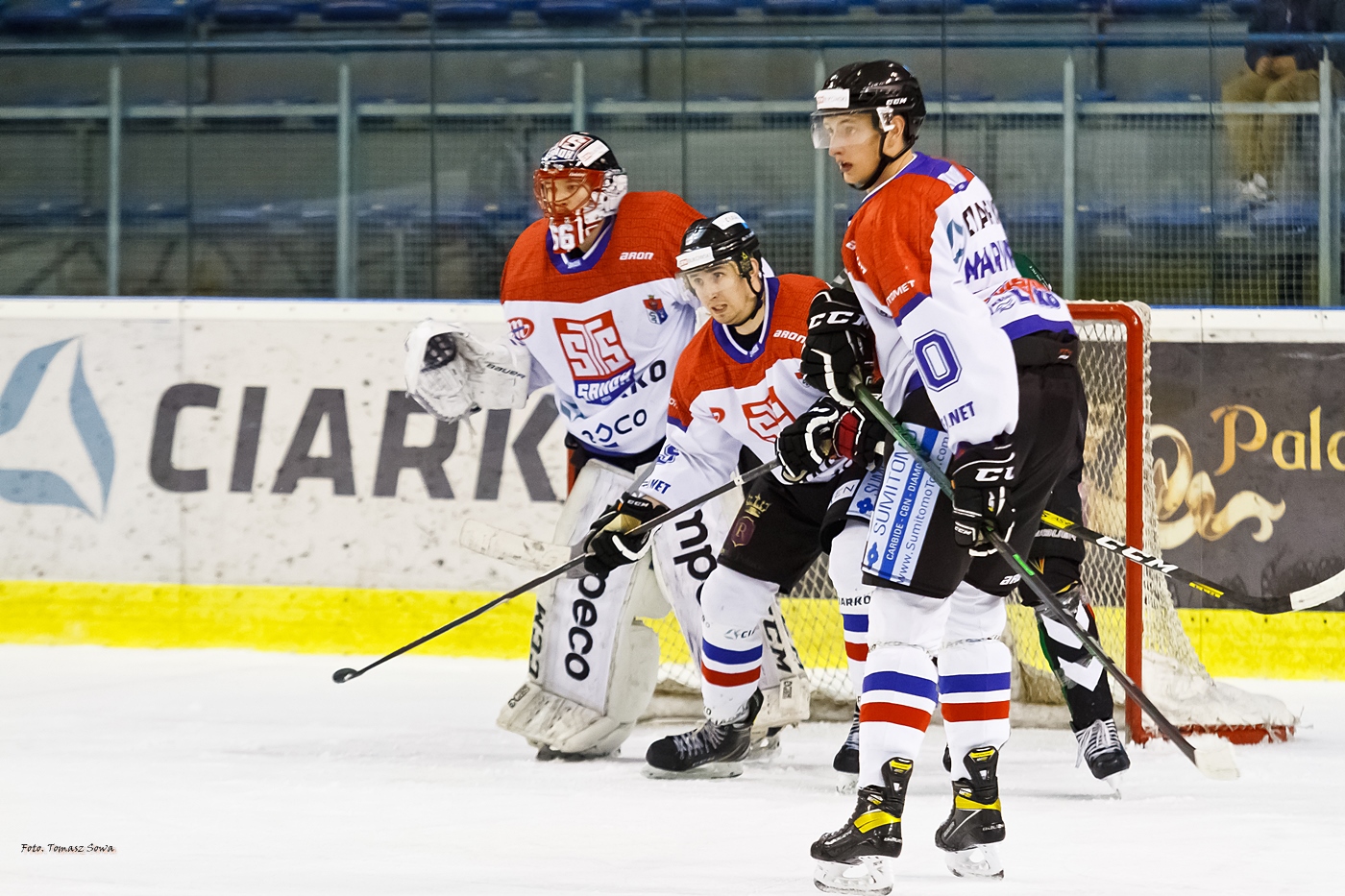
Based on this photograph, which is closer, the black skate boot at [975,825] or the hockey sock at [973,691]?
the black skate boot at [975,825]

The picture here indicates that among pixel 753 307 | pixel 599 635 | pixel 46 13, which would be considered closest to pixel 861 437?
pixel 753 307

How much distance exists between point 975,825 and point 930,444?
1.86ft

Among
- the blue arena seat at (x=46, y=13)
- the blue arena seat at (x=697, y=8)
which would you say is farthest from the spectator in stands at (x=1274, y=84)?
the blue arena seat at (x=46, y=13)

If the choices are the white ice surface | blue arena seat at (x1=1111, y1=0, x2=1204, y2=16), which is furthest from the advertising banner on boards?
blue arena seat at (x1=1111, y1=0, x2=1204, y2=16)

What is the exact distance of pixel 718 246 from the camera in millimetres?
3154

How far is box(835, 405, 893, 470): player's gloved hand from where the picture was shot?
267cm

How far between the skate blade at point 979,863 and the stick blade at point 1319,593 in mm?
639

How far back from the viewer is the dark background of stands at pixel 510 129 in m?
5.10

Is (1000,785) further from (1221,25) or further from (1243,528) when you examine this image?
(1221,25)

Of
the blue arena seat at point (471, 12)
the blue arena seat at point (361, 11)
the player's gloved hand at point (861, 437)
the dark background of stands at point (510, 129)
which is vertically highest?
the blue arena seat at point (361, 11)

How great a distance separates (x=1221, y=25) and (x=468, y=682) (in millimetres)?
3021

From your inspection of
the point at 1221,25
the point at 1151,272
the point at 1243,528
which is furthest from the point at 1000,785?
the point at 1221,25

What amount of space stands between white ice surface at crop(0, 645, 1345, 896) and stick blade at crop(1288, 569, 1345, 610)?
1.26 ft

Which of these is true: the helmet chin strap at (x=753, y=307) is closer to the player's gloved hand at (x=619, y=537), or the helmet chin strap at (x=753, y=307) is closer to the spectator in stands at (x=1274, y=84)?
the player's gloved hand at (x=619, y=537)
